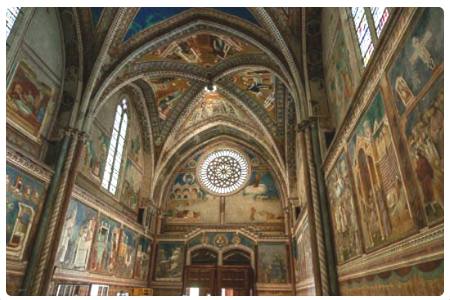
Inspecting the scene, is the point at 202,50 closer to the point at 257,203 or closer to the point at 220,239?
the point at 257,203

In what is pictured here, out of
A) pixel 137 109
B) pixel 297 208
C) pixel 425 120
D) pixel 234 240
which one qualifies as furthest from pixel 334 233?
pixel 137 109

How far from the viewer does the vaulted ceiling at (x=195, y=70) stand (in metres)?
10.4

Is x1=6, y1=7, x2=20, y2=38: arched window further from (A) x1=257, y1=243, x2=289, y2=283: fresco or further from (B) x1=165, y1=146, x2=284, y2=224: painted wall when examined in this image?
(A) x1=257, y1=243, x2=289, y2=283: fresco

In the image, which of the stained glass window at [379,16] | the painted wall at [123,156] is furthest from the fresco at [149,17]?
the stained glass window at [379,16]

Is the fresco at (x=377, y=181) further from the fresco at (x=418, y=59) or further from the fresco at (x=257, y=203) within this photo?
the fresco at (x=257, y=203)

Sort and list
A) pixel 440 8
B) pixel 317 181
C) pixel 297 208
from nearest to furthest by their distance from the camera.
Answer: pixel 440 8 < pixel 317 181 < pixel 297 208

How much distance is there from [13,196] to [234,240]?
11.9 metres

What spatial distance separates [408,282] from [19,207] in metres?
8.56

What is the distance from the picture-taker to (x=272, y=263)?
52.7ft

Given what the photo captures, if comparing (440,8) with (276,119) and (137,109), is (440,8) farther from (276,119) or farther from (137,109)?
(137,109)

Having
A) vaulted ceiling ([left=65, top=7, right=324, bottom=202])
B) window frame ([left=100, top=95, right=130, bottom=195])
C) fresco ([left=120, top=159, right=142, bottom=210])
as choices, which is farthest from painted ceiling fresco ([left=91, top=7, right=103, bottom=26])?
fresco ([left=120, top=159, right=142, bottom=210])

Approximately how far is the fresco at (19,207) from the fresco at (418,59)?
334 inches

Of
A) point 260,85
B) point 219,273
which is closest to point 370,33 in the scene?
point 260,85

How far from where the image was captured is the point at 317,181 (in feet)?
26.9
